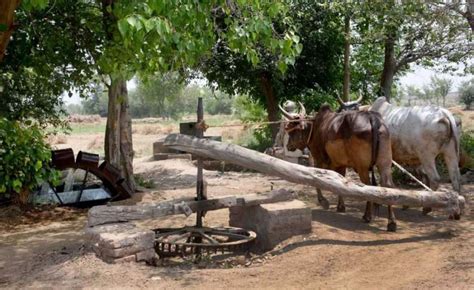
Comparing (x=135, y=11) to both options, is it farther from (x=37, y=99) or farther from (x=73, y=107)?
(x=73, y=107)

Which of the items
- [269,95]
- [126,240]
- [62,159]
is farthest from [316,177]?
[269,95]

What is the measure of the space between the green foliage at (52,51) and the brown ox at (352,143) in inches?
166

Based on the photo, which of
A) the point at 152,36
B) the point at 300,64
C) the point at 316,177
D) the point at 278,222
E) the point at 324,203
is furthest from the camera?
the point at 300,64

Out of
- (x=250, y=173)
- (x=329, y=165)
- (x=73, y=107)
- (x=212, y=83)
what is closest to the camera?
(x=329, y=165)

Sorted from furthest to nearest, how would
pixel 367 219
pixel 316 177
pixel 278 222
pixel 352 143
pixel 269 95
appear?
pixel 269 95, pixel 367 219, pixel 352 143, pixel 278 222, pixel 316 177

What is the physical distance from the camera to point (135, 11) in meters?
4.77

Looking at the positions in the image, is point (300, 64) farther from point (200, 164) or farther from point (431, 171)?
point (200, 164)

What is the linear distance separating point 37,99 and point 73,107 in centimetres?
12053

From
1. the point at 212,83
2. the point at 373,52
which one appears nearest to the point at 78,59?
the point at 212,83

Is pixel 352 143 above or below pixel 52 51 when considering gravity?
below

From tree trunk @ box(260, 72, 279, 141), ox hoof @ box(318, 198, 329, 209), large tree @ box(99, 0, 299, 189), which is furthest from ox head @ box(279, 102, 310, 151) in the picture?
tree trunk @ box(260, 72, 279, 141)

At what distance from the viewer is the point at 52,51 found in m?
9.95

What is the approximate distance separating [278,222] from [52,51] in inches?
224

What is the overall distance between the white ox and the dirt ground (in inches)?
30.0
